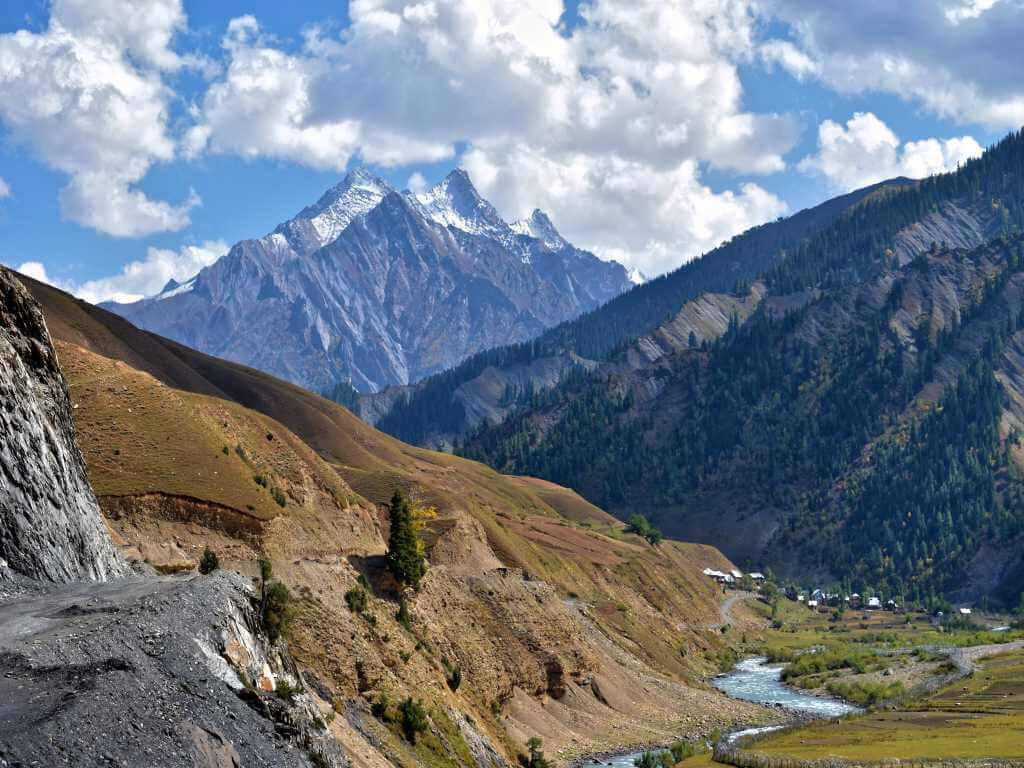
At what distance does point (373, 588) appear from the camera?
270 feet

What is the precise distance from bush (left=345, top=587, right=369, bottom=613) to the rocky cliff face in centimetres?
2551

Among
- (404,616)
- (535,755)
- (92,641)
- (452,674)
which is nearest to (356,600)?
(404,616)

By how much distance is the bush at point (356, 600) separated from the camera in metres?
74.5

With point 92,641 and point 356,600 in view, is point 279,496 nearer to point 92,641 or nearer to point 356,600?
point 356,600

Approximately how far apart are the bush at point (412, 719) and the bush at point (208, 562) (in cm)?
1378

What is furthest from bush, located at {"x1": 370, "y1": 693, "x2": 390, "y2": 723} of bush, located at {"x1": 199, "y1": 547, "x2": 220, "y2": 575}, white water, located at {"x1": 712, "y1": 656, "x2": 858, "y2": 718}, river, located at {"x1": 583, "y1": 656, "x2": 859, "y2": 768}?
white water, located at {"x1": 712, "y1": 656, "x2": 858, "y2": 718}

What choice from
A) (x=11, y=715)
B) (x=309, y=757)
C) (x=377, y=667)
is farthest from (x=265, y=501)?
(x=11, y=715)

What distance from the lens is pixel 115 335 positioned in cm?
16225

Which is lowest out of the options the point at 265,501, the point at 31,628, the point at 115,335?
the point at 31,628

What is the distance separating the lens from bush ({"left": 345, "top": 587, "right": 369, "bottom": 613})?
2933 inches

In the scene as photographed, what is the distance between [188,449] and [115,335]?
8276 cm

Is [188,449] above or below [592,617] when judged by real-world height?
above

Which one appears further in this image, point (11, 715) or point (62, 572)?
point (62, 572)

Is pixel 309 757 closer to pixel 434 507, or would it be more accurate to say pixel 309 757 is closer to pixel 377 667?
pixel 377 667
